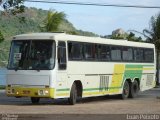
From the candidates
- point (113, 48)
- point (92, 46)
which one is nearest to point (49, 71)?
point (92, 46)

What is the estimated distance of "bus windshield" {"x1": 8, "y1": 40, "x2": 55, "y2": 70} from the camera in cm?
2330

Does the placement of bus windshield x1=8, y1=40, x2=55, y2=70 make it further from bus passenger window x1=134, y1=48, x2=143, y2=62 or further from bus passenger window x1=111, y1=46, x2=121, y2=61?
bus passenger window x1=134, y1=48, x2=143, y2=62

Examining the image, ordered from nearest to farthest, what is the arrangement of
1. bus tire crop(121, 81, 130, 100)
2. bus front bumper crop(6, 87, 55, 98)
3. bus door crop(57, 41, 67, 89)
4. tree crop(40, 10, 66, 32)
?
1. bus front bumper crop(6, 87, 55, 98)
2. bus door crop(57, 41, 67, 89)
3. bus tire crop(121, 81, 130, 100)
4. tree crop(40, 10, 66, 32)

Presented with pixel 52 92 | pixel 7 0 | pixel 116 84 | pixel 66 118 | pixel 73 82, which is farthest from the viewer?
pixel 7 0

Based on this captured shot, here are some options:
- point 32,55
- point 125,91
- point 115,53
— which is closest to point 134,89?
point 125,91

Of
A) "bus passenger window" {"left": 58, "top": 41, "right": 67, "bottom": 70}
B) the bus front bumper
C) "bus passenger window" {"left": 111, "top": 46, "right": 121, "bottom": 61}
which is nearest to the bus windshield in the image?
"bus passenger window" {"left": 58, "top": 41, "right": 67, "bottom": 70}

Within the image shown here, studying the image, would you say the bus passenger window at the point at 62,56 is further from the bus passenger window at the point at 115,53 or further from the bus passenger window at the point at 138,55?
the bus passenger window at the point at 138,55

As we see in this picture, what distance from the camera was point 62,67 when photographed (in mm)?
23688

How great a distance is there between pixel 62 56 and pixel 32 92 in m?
2.05

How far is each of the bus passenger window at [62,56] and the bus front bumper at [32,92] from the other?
1185 millimetres

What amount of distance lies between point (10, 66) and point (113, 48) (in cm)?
696

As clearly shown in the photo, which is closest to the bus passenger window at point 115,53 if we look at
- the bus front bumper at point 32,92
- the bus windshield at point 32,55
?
the bus windshield at point 32,55

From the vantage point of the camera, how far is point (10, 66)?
2394 cm

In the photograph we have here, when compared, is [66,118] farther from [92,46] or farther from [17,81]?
[92,46]
